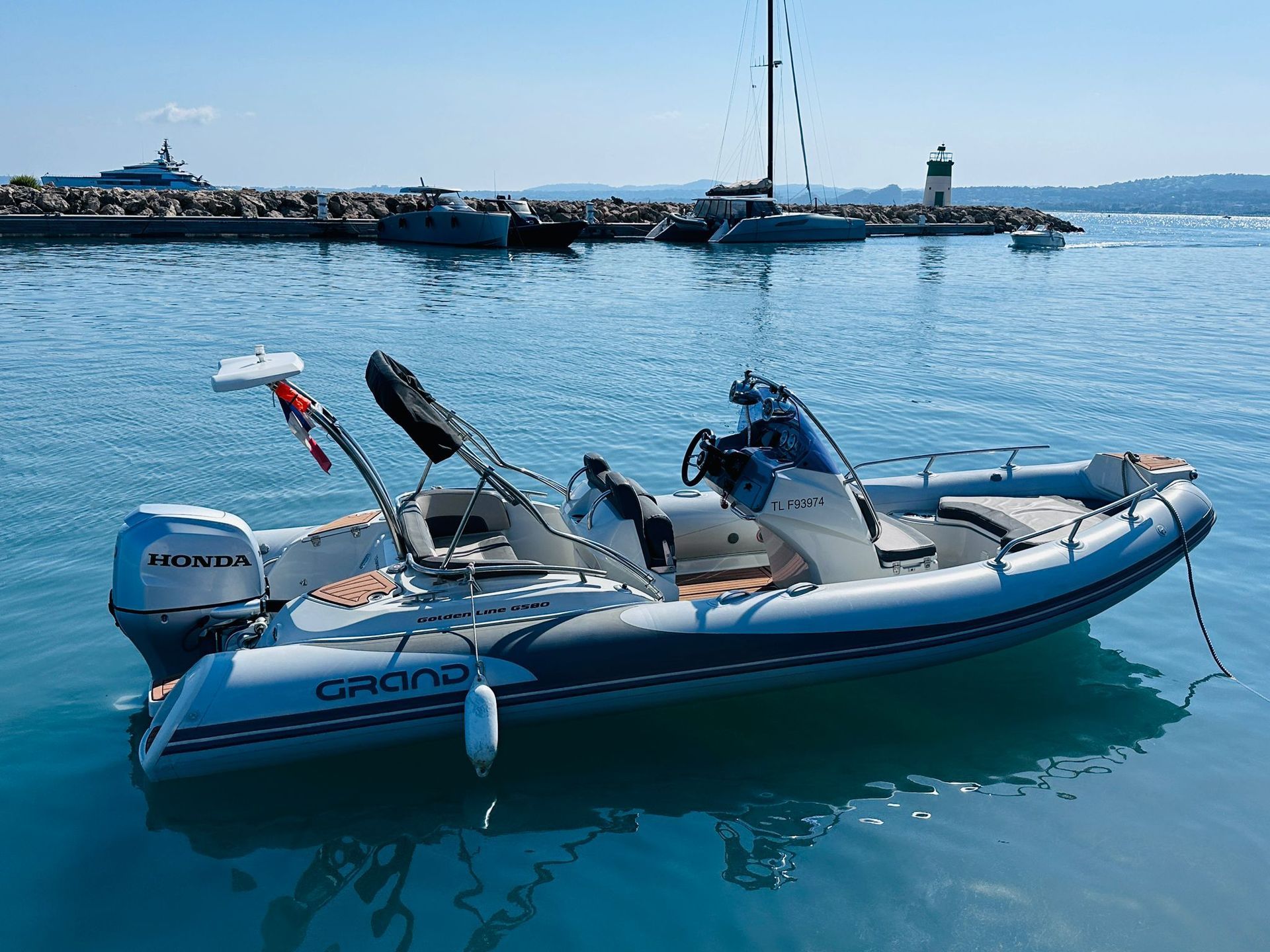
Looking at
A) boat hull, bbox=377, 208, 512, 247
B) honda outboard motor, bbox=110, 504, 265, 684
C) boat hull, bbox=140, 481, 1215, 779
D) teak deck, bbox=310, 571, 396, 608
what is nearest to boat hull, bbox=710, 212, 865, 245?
boat hull, bbox=377, 208, 512, 247

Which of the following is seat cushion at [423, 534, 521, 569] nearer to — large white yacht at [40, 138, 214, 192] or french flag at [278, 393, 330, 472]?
french flag at [278, 393, 330, 472]

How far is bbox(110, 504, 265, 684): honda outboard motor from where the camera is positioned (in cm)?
471

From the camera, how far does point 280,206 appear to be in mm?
43156

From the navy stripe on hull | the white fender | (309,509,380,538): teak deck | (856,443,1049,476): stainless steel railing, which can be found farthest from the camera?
(856,443,1049,476): stainless steel railing

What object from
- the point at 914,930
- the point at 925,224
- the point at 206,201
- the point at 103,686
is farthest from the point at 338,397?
the point at 925,224

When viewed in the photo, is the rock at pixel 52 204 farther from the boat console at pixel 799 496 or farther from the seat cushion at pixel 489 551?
the boat console at pixel 799 496

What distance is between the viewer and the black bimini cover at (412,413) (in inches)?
184

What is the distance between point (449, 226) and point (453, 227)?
0.19 meters

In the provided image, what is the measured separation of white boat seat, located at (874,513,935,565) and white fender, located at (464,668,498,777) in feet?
8.92

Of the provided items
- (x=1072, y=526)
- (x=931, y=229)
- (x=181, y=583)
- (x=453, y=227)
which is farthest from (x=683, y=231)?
(x=181, y=583)

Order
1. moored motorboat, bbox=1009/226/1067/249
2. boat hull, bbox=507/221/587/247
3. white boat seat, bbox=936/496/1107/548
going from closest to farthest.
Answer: white boat seat, bbox=936/496/1107/548
boat hull, bbox=507/221/587/247
moored motorboat, bbox=1009/226/1067/249

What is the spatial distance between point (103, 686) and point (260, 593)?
4.35 feet

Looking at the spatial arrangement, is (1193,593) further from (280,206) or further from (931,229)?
(931,229)

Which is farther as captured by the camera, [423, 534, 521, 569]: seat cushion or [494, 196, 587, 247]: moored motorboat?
[494, 196, 587, 247]: moored motorboat
